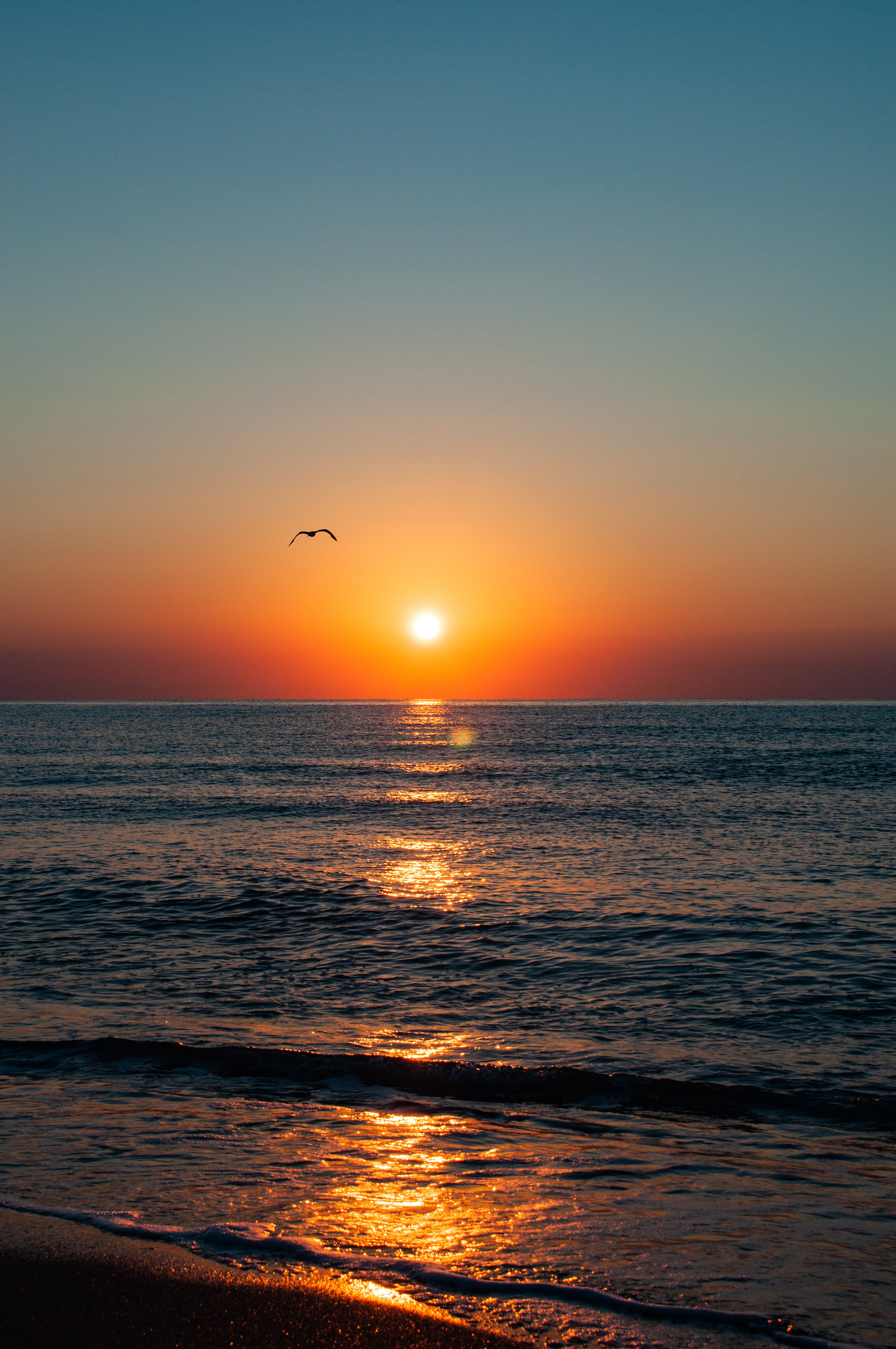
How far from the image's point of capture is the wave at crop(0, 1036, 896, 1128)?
31.5 ft

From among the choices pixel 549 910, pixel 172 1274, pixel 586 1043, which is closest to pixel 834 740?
pixel 549 910

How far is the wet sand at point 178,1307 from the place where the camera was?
509cm

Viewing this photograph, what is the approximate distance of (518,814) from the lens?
1508 inches

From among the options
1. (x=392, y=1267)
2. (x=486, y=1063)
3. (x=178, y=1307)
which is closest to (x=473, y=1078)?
(x=486, y=1063)

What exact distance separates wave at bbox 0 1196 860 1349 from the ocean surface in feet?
0.10

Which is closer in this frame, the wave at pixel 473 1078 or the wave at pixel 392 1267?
the wave at pixel 392 1267

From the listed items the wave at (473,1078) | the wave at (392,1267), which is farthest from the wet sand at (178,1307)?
the wave at (473,1078)

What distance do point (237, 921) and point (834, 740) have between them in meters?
94.2

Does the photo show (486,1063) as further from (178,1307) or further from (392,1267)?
(178,1307)

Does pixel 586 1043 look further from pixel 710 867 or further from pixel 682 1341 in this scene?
pixel 710 867

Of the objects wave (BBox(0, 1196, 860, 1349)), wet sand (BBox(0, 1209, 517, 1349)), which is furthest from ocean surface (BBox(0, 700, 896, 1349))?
wet sand (BBox(0, 1209, 517, 1349))

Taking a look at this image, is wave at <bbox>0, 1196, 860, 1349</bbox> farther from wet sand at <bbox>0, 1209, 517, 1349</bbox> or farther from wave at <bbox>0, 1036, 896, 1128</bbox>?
wave at <bbox>0, 1036, 896, 1128</bbox>

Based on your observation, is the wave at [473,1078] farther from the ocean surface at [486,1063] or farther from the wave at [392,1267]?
the wave at [392,1267]

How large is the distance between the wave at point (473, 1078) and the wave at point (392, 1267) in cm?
384
